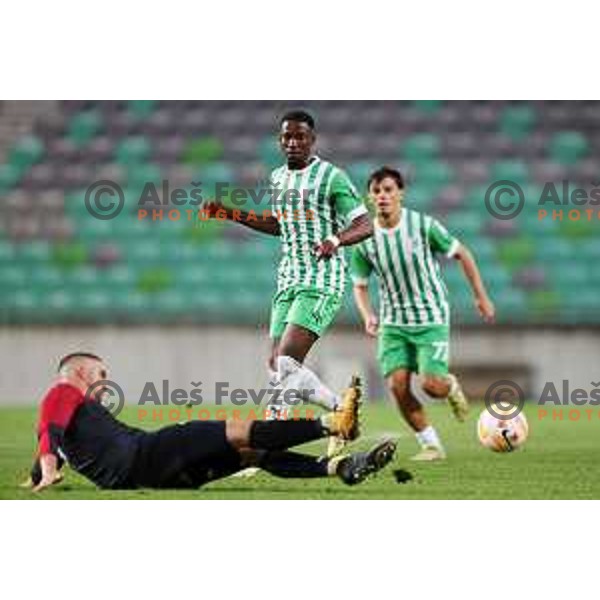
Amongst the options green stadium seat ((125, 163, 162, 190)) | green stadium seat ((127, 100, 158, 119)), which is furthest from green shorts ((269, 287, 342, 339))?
green stadium seat ((127, 100, 158, 119))

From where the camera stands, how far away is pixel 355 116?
6711 millimetres

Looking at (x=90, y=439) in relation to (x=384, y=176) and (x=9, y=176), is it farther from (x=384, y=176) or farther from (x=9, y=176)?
(x=9, y=176)

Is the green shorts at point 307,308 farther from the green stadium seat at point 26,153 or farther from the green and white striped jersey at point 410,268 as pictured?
the green stadium seat at point 26,153

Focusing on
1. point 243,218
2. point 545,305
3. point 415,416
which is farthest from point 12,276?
point 545,305

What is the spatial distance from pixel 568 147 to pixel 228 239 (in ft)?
5.07

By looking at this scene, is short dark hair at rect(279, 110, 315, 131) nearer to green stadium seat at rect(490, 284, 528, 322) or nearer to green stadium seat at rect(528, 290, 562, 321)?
green stadium seat at rect(490, 284, 528, 322)

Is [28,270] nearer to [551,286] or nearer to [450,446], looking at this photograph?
[450,446]

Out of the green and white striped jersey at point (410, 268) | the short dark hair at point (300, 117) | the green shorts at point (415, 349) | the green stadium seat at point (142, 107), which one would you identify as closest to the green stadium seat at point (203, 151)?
the green stadium seat at point (142, 107)

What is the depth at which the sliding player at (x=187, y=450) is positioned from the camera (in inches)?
231

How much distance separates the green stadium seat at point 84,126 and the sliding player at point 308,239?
1.05 m

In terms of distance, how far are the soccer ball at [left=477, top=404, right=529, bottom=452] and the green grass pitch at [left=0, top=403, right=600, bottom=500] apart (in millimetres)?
32

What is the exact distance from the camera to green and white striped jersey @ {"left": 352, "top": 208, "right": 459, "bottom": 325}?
6.26 m

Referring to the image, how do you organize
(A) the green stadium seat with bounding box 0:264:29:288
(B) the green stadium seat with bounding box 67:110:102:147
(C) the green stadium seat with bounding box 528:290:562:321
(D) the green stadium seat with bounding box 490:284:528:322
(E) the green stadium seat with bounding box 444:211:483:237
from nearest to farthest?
(E) the green stadium seat with bounding box 444:211:483:237, (A) the green stadium seat with bounding box 0:264:29:288, (B) the green stadium seat with bounding box 67:110:102:147, (D) the green stadium seat with bounding box 490:284:528:322, (C) the green stadium seat with bounding box 528:290:562:321

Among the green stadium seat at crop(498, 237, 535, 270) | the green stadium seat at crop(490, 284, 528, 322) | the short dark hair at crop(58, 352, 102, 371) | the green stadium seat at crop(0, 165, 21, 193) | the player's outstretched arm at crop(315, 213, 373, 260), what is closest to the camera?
the player's outstretched arm at crop(315, 213, 373, 260)
